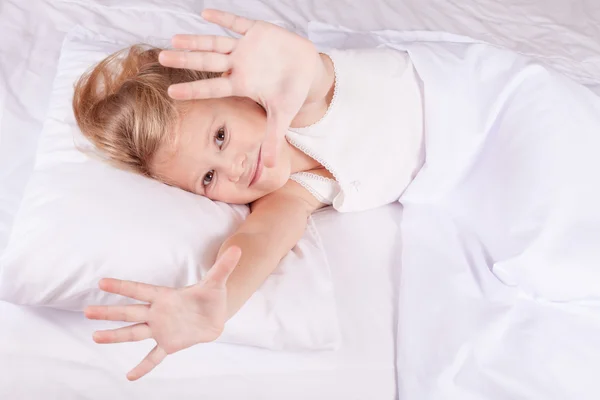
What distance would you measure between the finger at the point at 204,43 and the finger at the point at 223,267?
270 mm

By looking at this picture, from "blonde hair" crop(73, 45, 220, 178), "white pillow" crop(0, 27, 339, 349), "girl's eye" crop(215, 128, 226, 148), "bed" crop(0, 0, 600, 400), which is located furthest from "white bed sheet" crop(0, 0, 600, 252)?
"girl's eye" crop(215, 128, 226, 148)

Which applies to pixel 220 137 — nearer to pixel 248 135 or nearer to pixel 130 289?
pixel 248 135

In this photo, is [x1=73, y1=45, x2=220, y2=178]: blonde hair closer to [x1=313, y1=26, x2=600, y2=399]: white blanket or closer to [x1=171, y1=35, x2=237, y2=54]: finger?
[x1=171, y1=35, x2=237, y2=54]: finger

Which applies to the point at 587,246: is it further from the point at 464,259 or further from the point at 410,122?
the point at 410,122

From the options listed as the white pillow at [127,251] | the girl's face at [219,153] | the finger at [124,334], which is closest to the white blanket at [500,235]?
the white pillow at [127,251]

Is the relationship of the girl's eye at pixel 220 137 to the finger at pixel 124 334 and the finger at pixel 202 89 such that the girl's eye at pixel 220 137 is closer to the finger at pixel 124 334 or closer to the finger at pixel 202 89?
the finger at pixel 202 89

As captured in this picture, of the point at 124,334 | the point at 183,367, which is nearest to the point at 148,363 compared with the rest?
the point at 124,334

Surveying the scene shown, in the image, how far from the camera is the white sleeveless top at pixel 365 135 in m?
1.16

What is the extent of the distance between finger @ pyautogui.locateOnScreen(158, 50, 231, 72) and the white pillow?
0.25 meters

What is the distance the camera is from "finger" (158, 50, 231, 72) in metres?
0.81

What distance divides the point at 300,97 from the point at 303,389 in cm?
42

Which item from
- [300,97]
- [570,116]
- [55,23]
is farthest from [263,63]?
[55,23]

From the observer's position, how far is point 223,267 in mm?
763

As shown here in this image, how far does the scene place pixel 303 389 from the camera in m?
0.94
